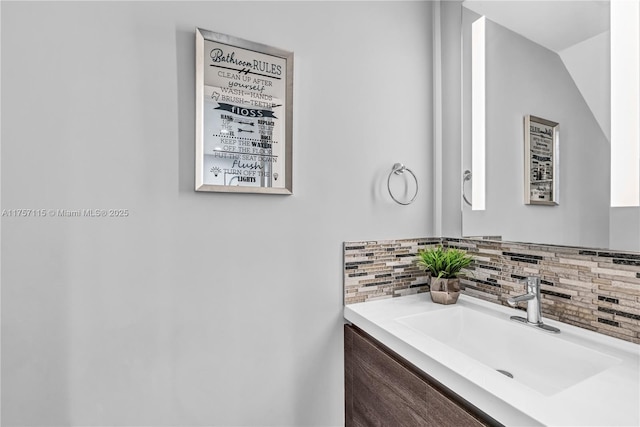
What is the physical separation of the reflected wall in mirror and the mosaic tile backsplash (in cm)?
6

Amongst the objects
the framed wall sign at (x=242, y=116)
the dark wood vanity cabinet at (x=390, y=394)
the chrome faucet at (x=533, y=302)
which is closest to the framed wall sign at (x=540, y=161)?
the chrome faucet at (x=533, y=302)

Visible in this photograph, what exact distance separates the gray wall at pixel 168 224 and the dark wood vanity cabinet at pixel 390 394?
0.08 m

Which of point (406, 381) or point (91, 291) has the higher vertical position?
point (91, 291)

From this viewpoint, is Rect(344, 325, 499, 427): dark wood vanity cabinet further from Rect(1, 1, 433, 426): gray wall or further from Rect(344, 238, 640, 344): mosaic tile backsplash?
Rect(344, 238, 640, 344): mosaic tile backsplash

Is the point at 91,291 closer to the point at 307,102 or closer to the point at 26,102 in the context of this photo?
the point at 26,102

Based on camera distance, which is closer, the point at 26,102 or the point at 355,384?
the point at 26,102

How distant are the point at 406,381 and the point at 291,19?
1.28 meters

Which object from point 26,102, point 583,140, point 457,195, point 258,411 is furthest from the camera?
point 457,195

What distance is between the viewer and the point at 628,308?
0.93 meters

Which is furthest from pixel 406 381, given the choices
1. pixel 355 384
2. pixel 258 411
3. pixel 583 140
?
pixel 583 140

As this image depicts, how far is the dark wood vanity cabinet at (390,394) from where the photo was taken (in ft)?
2.57

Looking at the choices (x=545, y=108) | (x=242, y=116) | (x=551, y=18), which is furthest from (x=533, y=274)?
(x=242, y=116)

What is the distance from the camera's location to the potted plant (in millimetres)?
1306

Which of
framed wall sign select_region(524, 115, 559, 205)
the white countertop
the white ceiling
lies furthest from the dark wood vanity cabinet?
the white ceiling
